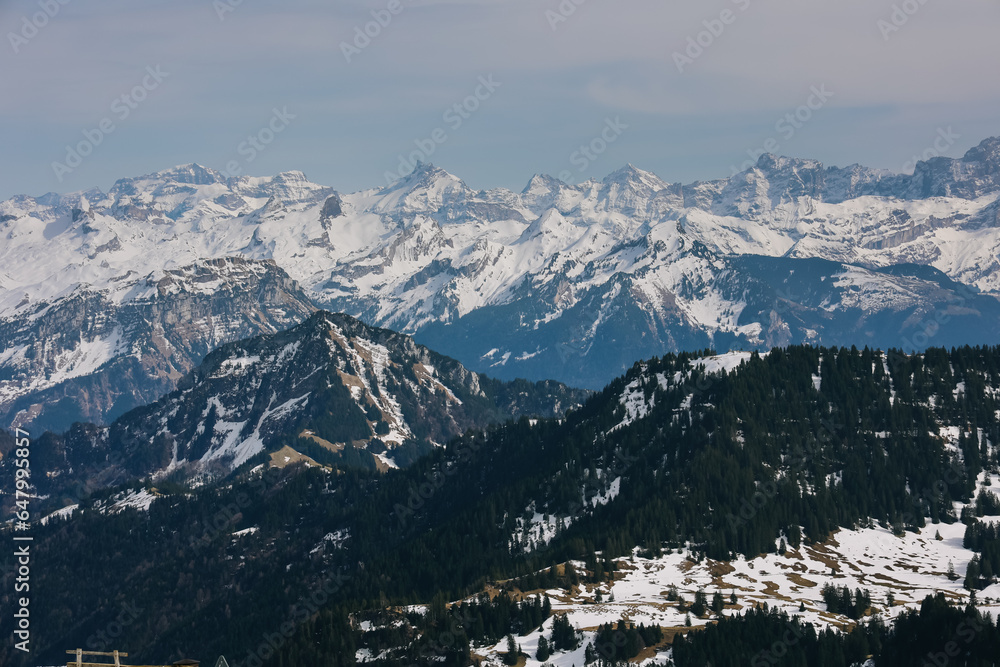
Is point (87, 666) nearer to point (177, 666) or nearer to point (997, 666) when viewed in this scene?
point (177, 666)

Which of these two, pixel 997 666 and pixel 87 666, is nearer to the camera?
pixel 87 666

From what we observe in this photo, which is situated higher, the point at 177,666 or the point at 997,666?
the point at 177,666

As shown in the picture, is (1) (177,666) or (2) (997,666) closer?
(1) (177,666)

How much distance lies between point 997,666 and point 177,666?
14250 cm

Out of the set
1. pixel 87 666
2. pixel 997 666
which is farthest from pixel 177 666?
pixel 997 666

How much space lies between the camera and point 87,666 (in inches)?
4493

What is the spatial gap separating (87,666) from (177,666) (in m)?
9.22

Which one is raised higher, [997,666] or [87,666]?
[87,666]

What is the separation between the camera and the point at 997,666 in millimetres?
199250
